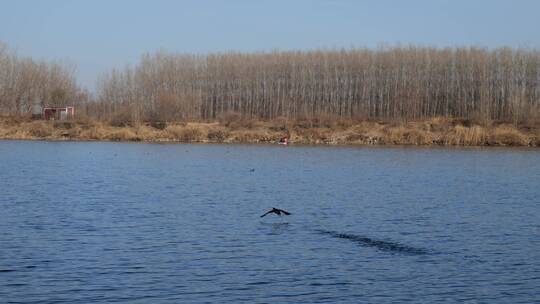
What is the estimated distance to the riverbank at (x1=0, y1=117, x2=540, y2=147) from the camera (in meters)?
73.9

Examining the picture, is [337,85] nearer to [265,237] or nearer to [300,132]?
[300,132]

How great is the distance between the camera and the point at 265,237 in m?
21.2

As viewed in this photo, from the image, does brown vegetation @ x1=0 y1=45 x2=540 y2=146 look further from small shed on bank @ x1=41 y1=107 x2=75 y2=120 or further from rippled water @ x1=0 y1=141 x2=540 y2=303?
rippled water @ x1=0 y1=141 x2=540 y2=303

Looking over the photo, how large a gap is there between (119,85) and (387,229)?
323 feet

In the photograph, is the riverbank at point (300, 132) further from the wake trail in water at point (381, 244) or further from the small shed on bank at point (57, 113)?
the wake trail in water at point (381, 244)

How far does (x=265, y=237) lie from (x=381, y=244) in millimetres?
3442

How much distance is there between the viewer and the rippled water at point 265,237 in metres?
15.1

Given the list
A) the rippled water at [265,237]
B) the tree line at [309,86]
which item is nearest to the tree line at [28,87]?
the tree line at [309,86]

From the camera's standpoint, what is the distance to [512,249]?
65.2 feet

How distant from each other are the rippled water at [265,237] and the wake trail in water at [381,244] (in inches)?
2.4

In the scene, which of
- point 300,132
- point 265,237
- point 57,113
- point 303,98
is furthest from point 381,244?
point 57,113

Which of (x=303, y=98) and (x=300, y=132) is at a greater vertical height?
(x=303, y=98)

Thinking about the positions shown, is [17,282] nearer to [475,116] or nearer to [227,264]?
[227,264]

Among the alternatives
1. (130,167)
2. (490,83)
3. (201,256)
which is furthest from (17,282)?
(490,83)
